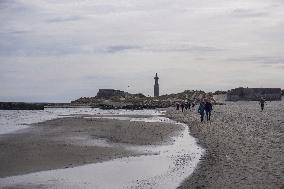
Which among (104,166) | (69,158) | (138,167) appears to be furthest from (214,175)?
(69,158)

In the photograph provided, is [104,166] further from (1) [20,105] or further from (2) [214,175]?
(1) [20,105]

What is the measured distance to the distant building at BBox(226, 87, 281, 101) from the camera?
125931mm

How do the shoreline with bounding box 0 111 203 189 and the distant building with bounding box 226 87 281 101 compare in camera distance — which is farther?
the distant building with bounding box 226 87 281 101

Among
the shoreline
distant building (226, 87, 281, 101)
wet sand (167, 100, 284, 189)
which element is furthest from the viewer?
distant building (226, 87, 281, 101)

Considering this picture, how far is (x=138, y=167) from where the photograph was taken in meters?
15.7

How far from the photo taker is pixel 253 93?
418ft

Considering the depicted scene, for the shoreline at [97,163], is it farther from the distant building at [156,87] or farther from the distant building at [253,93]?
the distant building at [156,87]

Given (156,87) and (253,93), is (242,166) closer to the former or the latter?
(253,93)

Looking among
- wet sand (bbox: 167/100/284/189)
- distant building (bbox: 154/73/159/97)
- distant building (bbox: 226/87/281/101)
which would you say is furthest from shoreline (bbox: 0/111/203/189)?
distant building (bbox: 154/73/159/97)

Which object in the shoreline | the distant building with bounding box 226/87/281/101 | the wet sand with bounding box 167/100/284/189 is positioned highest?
the distant building with bounding box 226/87/281/101

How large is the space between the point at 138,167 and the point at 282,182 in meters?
5.95

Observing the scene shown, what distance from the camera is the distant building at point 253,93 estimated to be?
126 metres

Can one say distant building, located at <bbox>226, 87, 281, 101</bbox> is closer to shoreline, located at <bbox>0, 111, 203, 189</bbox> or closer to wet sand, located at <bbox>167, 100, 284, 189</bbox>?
shoreline, located at <bbox>0, 111, 203, 189</bbox>

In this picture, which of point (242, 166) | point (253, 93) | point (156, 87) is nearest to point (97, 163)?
point (242, 166)
